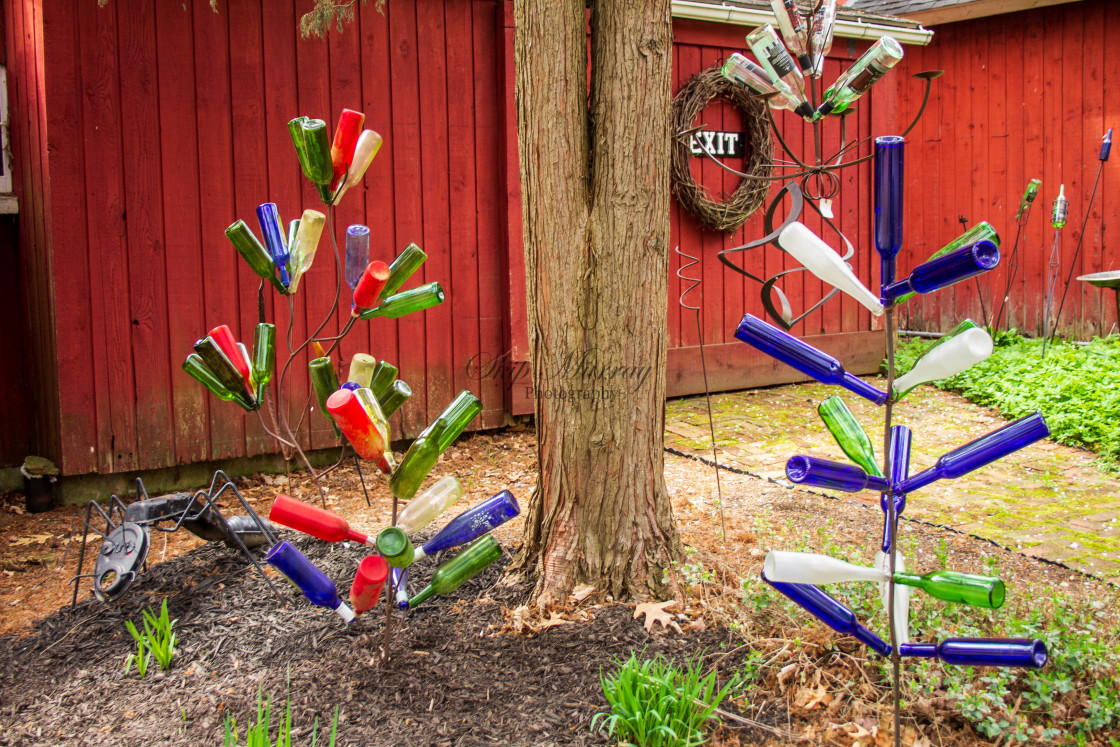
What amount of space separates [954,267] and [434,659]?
155 centimetres

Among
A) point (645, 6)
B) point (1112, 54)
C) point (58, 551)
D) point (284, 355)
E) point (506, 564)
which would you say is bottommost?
point (58, 551)

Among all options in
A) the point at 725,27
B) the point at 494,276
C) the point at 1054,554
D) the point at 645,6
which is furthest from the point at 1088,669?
the point at 725,27

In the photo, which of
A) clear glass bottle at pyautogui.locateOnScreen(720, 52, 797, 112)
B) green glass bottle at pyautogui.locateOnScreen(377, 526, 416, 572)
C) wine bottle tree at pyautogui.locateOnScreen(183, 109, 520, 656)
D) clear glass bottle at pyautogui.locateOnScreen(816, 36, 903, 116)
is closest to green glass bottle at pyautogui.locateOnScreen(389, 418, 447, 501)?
wine bottle tree at pyautogui.locateOnScreen(183, 109, 520, 656)

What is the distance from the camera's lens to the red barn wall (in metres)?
3.98

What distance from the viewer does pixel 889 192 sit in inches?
58.7

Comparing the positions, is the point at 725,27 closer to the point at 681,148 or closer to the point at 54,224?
the point at 681,148

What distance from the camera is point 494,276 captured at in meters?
5.12

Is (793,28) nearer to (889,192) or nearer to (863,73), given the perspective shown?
(863,73)

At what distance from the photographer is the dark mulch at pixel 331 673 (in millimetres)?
1942

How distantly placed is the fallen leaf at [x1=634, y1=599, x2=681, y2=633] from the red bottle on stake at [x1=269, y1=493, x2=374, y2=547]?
0.84m

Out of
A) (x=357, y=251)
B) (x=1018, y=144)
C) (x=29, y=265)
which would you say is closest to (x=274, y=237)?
(x=357, y=251)

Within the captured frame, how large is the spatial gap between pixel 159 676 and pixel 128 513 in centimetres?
60

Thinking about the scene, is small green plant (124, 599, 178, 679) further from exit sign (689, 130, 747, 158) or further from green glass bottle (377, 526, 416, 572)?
exit sign (689, 130, 747, 158)

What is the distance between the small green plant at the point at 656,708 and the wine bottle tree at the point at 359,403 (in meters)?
0.47
